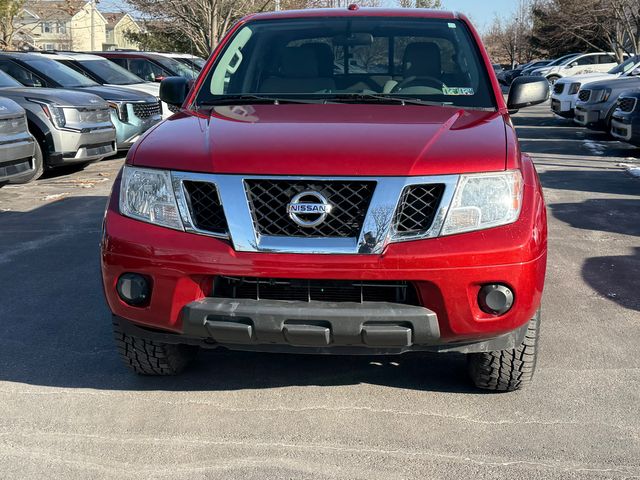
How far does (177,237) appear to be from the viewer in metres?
3.38

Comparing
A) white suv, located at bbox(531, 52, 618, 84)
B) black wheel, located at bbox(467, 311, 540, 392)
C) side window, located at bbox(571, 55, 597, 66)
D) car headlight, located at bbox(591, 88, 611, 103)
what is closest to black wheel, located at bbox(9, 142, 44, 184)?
black wheel, located at bbox(467, 311, 540, 392)

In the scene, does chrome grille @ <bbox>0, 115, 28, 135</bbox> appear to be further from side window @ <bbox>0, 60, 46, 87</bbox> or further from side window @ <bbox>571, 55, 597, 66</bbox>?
side window @ <bbox>571, 55, 597, 66</bbox>

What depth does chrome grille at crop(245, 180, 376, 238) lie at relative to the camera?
330cm

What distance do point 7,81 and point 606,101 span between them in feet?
34.7

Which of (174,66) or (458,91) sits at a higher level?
(458,91)

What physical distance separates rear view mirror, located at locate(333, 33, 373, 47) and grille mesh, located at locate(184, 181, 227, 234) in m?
1.84

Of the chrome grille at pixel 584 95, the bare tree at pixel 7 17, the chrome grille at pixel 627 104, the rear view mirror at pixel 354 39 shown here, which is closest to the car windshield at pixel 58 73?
the chrome grille at pixel 627 104

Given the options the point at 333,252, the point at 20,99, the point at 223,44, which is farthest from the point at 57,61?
the point at 333,252

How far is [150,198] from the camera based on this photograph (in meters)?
3.52

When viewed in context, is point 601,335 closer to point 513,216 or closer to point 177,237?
point 513,216

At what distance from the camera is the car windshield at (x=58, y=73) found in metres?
12.7

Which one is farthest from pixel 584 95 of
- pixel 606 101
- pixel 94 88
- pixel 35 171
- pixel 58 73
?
pixel 35 171

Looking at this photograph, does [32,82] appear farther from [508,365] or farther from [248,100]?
[508,365]

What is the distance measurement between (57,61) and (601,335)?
11.6 metres
